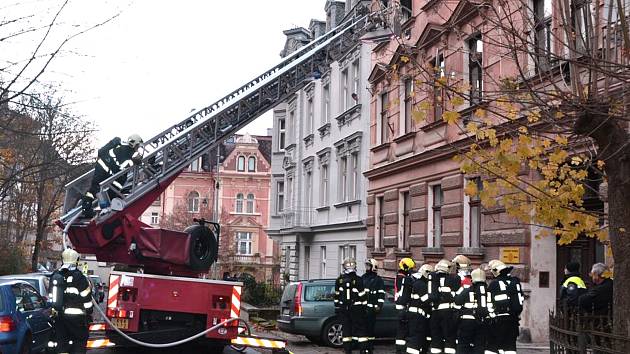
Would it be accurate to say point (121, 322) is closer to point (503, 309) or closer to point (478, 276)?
point (478, 276)

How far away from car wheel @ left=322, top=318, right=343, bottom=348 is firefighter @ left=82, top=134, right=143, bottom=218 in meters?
5.96

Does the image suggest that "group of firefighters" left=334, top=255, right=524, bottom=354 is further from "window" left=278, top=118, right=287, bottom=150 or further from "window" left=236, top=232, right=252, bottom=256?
"window" left=236, top=232, right=252, bottom=256

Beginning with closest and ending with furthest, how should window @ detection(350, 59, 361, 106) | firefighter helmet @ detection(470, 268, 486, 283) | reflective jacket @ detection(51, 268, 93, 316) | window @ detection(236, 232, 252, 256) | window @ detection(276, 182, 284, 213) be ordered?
reflective jacket @ detection(51, 268, 93, 316) < firefighter helmet @ detection(470, 268, 486, 283) < window @ detection(350, 59, 361, 106) < window @ detection(276, 182, 284, 213) < window @ detection(236, 232, 252, 256)

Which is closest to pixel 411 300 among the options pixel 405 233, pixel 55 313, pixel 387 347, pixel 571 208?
pixel 387 347

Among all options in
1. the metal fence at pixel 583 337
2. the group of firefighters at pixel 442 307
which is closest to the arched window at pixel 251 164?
the group of firefighters at pixel 442 307

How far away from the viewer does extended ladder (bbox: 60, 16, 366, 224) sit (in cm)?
1234

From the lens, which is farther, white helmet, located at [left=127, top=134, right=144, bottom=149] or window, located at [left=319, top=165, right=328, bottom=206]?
window, located at [left=319, top=165, right=328, bottom=206]

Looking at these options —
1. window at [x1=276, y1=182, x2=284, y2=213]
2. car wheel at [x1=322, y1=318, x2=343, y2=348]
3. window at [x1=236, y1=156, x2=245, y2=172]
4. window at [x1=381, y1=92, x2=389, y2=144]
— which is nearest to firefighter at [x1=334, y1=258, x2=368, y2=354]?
car wheel at [x1=322, y1=318, x2=343, y2=348]

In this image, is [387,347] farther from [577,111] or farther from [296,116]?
Result: [296,116]

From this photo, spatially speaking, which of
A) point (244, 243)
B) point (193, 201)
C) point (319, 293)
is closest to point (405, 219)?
point (319, 293)

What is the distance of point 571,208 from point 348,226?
63.4ft

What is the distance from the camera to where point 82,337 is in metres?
10.9

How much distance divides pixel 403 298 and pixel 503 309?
8.82ft

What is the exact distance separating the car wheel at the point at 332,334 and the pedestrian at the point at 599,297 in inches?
284
